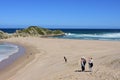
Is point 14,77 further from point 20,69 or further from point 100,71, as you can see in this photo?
point 100,71

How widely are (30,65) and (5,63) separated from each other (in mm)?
3719

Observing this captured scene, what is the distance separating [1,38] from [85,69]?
183 feet

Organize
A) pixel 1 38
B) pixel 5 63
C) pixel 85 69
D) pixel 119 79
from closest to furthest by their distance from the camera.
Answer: pixel 119 79 < pixel 85 69 < pixel 5 63 < pixel 1 38

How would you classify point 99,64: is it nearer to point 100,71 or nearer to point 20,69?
point 100,71

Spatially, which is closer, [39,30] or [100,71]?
[100,71]

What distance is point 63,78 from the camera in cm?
2042

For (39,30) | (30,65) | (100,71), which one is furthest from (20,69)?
(39,30)

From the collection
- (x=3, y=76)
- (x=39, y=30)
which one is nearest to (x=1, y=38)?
(x=39, y=30)

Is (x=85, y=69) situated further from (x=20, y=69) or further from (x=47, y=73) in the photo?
(x=20, y=69)

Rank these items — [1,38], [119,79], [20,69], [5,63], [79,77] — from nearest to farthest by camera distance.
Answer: [119,79] → [79,77] → [20,69] → [5,63] → [1,38]

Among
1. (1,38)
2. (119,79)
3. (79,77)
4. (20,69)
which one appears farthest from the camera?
(1,38)

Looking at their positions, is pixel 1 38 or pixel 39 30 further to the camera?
pixel 39 30

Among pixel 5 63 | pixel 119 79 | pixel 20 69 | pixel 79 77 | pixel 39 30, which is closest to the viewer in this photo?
pixel 119 79

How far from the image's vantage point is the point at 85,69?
22.9 metres
